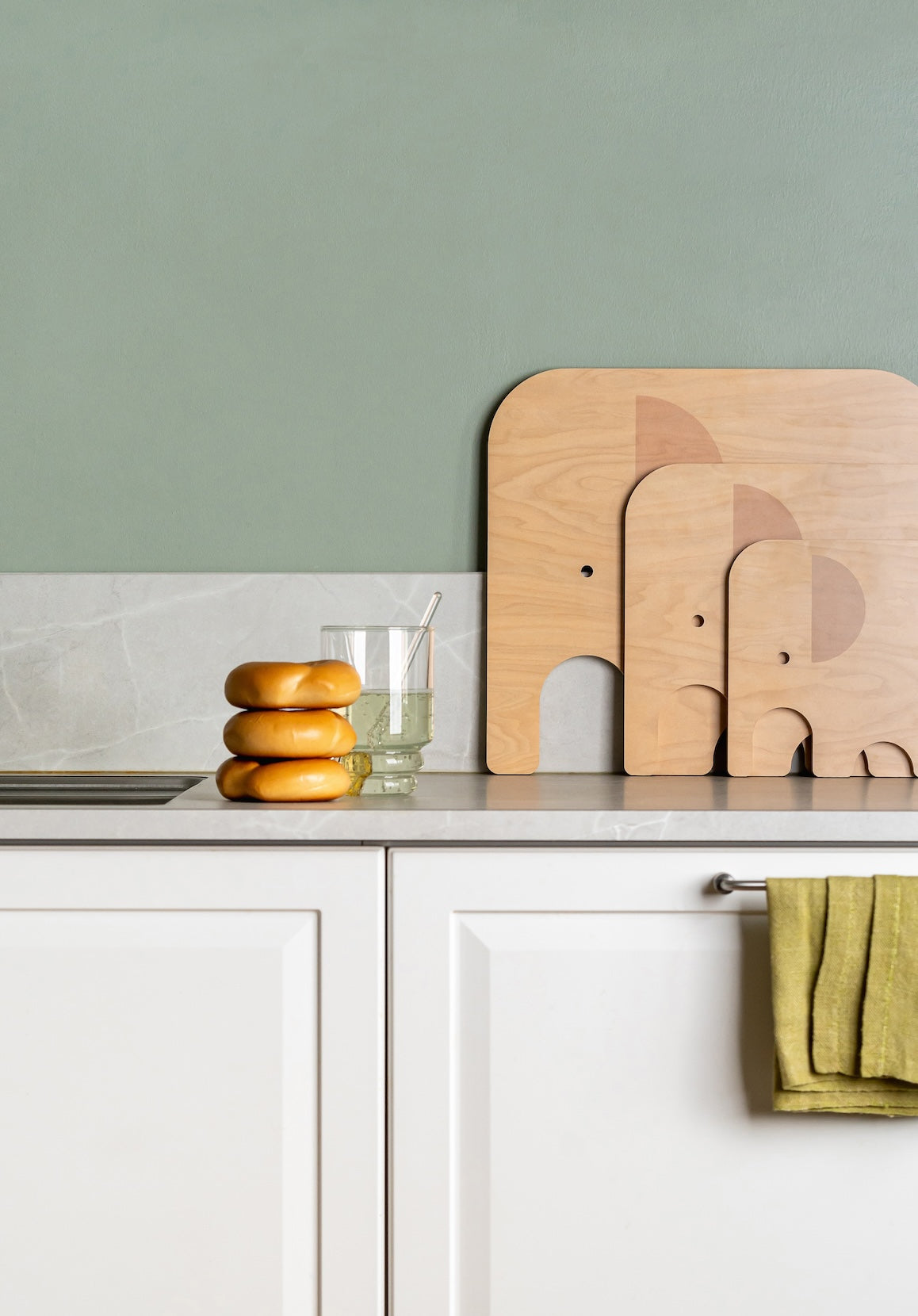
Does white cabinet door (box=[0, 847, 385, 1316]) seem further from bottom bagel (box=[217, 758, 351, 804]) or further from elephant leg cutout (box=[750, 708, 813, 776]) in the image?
elephant leg cutout (box=[750, 708, 813, 776])

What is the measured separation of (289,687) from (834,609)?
0.76 metres

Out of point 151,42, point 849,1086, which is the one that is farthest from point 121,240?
point 849,1086

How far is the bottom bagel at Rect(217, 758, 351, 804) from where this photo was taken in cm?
104

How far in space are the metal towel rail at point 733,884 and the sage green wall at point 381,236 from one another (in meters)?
0.63

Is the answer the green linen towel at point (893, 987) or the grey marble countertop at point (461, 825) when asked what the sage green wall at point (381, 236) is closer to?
the grey marble countertop at point (461, 825)

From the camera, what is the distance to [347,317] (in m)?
1.44

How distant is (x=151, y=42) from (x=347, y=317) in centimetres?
47

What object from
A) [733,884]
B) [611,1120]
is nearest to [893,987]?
[733,884]

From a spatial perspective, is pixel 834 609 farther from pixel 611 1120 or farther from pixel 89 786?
pixel 89 786

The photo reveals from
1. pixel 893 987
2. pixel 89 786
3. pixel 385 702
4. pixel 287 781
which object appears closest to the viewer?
pixel 893 987

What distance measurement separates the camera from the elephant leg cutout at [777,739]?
53.5 inches

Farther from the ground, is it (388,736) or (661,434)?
(661,434)

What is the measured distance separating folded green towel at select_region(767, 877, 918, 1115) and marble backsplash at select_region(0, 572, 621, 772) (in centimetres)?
64

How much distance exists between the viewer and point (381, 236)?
1440 mm
